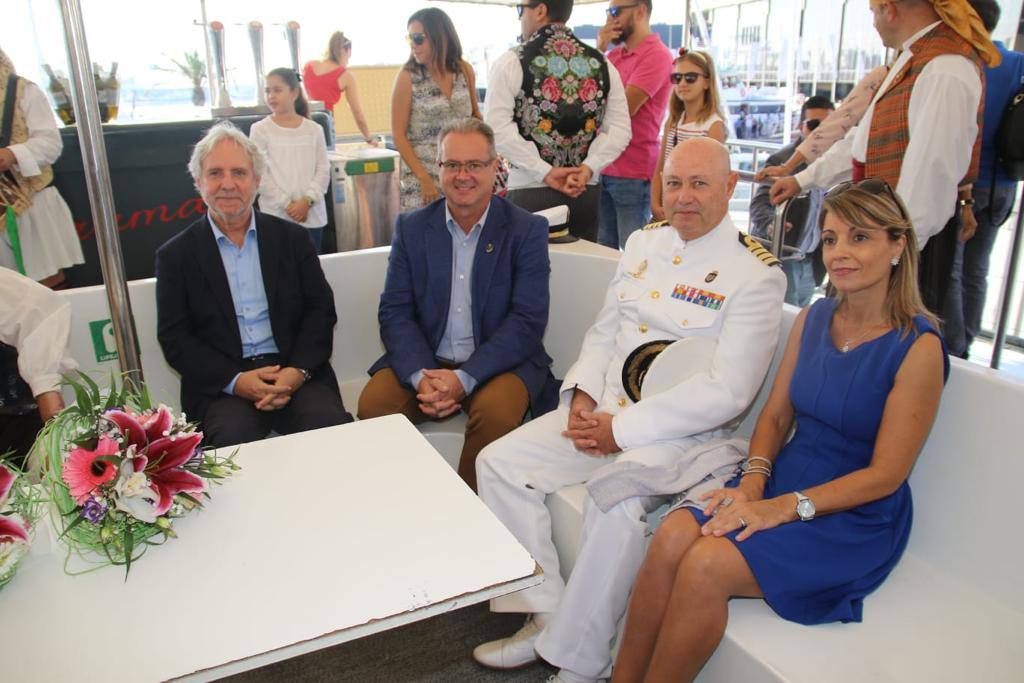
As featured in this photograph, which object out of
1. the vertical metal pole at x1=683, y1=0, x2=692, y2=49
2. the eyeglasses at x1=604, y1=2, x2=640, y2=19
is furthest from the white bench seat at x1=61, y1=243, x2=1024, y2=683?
the vertical metal pole at x1=683, y1=0, x2=692, y2=49

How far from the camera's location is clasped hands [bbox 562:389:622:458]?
2.17 m

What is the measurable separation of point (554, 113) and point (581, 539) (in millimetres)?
1982

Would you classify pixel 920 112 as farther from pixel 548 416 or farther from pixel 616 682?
pixel 616 682

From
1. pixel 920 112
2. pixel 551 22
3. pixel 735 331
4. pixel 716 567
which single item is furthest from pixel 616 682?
pixel 551 22

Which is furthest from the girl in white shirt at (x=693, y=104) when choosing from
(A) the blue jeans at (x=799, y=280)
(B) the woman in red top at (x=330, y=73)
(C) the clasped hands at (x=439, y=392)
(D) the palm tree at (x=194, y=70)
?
(D) the palm tree at (x=194, y=70)

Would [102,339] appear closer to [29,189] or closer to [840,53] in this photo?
[29,189]

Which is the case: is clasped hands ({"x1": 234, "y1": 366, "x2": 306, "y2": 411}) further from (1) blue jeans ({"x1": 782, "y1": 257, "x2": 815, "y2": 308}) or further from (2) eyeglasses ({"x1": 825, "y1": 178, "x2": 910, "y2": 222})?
(1) blue jeans ({"x1": 782, "y1": 257, "x2": 815, "y2": 308})

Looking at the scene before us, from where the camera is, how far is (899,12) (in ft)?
8.00

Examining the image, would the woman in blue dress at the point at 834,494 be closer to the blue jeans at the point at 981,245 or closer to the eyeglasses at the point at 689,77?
the blue jeans at the point at 981,245

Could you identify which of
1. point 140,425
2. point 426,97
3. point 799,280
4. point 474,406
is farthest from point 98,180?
point 799,280

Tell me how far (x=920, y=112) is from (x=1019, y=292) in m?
2.17

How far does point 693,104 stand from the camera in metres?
3.68

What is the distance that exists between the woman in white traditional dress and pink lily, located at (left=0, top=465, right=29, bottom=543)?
2403 millimetres

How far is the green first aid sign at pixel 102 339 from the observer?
264 cm
